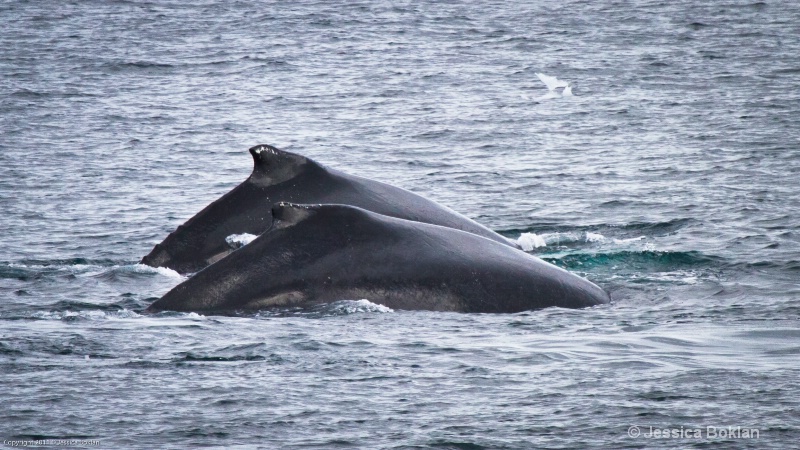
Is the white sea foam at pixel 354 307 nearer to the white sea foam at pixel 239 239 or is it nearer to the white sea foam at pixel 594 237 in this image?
the white sea foam at pixel 239 239

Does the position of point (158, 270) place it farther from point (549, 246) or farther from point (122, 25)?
point (122, 25)

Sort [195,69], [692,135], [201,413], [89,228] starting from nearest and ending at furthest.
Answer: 1. [201,413]
2. [89,228]
3. [692,135]
4. [195,69]

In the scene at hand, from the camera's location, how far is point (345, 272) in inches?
460

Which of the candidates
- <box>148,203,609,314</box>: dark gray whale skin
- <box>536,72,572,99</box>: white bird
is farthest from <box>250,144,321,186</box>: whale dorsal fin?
<box>536,72,572,99</box>: white bird

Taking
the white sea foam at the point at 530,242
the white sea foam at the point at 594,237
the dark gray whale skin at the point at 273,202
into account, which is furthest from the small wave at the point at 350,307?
the white sea foam at the point at 594,237

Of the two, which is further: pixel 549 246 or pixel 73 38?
pixel 73 38

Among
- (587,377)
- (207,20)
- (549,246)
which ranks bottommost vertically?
(207,20)

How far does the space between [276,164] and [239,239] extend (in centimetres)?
81

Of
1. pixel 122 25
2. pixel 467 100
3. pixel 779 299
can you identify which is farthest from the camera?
pixel 122 25

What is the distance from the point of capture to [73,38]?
49812 mm

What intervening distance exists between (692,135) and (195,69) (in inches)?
748

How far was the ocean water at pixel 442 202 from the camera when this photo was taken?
30.2 feet

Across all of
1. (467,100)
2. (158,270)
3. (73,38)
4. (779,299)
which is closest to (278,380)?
(158,270)

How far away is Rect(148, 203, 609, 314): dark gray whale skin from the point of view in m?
11.6
